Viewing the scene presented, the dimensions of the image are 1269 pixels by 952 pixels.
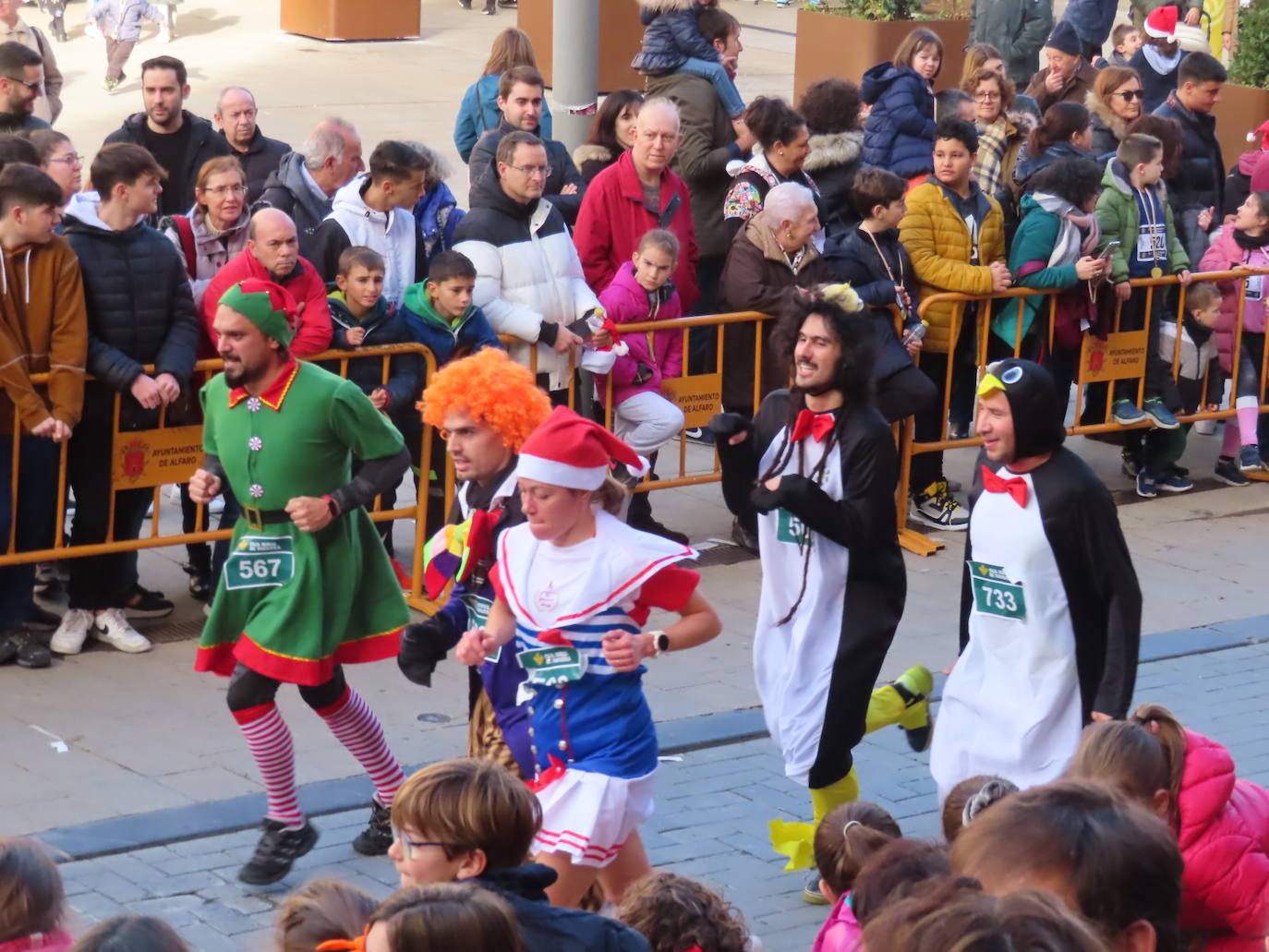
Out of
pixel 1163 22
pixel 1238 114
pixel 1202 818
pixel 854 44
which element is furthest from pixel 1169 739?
pixel 854 44

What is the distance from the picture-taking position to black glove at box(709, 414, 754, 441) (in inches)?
246

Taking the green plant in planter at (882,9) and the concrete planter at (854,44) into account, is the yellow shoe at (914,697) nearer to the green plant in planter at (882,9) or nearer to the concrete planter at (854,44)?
the concrete planter at (854,44)

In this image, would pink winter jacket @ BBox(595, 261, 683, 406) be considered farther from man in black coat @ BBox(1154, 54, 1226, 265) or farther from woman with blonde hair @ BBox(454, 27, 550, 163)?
man in black coat @ BBox(1154, 54, 1226, 265)

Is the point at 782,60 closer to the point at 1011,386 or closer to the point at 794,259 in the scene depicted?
the point at 794,259

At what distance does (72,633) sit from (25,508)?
0.56 meters

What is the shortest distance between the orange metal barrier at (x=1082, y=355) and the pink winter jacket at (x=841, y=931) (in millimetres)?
5898

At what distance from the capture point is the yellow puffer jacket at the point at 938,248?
402 inches

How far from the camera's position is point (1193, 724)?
7762mm

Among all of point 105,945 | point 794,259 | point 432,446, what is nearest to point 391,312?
point 432,446

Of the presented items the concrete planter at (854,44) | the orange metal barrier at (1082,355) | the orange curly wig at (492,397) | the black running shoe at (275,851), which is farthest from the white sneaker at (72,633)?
the concrete planter at (854,44)

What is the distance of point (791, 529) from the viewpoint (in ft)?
20.6

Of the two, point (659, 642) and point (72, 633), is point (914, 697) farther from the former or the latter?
point (72, 633)

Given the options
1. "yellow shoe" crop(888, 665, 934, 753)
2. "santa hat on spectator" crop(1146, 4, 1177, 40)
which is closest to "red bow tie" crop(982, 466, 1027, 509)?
"yellow shoe" crop(888, 665, 934, 753)

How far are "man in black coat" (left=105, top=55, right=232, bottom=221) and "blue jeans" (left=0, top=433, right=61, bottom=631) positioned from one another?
2333mm
